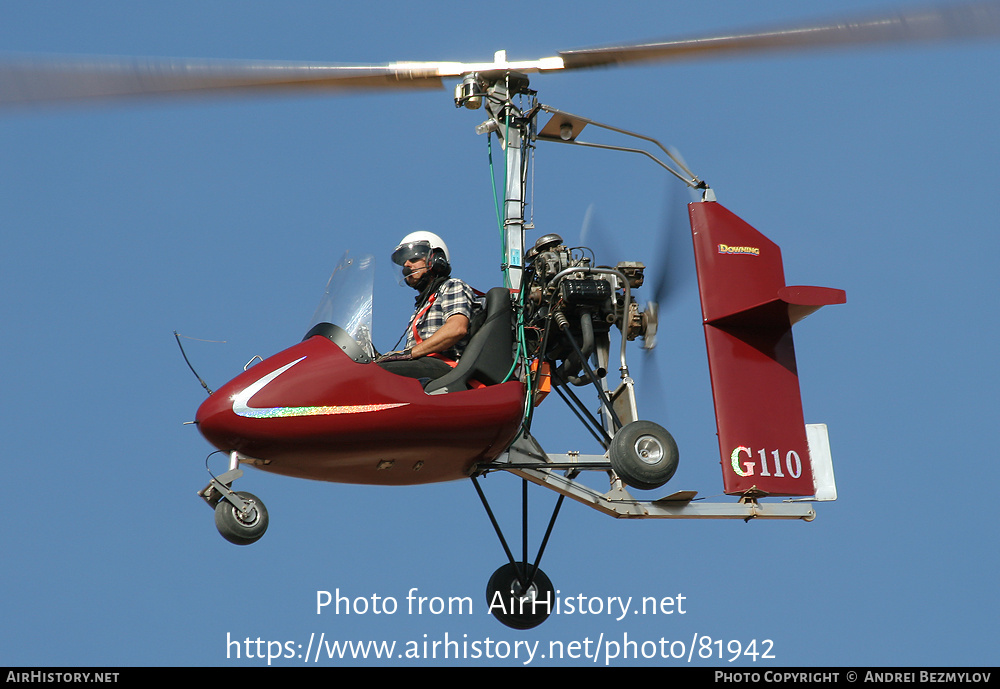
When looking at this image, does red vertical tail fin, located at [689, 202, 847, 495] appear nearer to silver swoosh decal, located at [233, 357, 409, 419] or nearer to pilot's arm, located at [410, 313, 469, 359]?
pilot's arm, located at [410, 313, 469, 359]

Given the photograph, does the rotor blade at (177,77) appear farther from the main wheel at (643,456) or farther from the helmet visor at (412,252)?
the main wheel at (643,456)

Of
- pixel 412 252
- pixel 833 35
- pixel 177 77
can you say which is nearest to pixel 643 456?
pixel 412 252

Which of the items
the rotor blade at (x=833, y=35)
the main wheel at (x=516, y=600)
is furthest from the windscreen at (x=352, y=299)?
the main wheel at (x=516, y=600)

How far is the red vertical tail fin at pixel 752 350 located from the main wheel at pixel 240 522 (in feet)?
14.1

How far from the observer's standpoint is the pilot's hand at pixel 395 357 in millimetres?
12297

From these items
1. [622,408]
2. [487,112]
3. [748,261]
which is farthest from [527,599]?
[487,112]

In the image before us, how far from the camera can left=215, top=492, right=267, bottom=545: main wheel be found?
11102mm

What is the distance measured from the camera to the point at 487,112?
541 inches

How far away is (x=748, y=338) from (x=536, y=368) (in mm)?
2049

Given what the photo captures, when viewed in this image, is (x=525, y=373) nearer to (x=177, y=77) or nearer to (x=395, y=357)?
(x=395, y=357)

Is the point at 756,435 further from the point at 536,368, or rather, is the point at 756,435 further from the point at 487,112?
the point at 487,112

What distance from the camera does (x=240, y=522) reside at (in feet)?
36.5

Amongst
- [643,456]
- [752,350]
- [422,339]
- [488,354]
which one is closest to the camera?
[643,456]

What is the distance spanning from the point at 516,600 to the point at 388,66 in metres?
5.33
